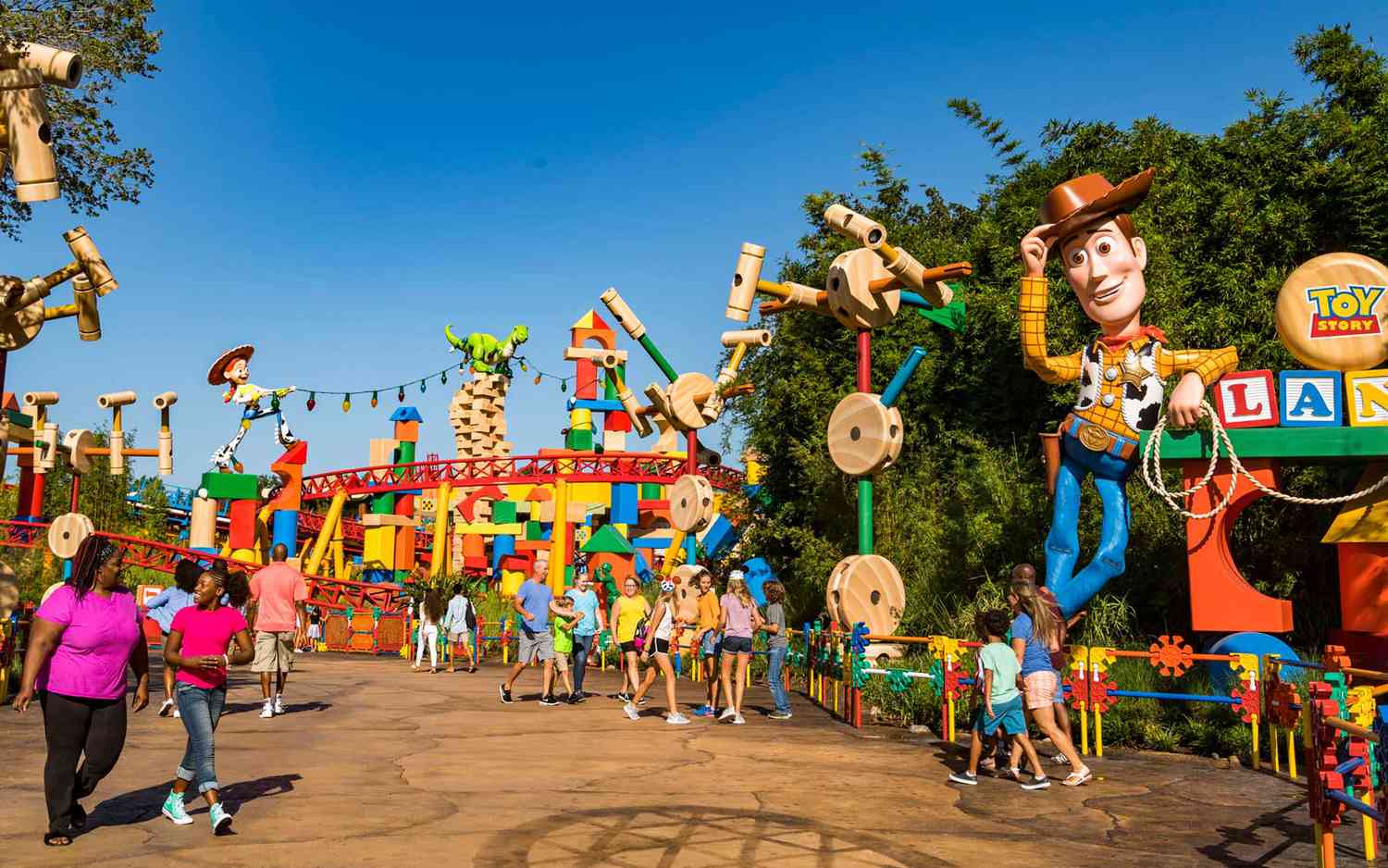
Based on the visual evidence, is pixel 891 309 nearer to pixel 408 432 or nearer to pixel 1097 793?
pixel 1097 793

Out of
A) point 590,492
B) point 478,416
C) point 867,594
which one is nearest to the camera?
point 867,594

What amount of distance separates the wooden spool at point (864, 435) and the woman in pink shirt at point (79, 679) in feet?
28.3

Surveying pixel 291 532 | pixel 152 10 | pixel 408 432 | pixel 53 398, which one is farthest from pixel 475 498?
pixel 152 10

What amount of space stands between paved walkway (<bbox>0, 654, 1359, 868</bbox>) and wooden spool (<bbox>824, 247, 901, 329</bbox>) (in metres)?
5.10

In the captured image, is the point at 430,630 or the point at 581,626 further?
the point at 430,630

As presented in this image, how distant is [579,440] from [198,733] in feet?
107

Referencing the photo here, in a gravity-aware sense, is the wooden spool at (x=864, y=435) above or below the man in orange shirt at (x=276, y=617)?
above

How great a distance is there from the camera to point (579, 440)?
3859cm

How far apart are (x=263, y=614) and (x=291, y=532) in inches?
812

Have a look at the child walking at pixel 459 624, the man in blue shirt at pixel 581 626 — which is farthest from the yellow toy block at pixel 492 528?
the man in blue shirt at pixel 581 626

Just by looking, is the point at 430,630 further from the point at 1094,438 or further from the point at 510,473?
the point at 510,473

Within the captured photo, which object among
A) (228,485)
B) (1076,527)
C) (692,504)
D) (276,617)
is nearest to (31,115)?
(276,617)

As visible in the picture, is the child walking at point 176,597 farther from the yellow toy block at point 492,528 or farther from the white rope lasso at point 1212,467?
the yellow toy block at point 492,528

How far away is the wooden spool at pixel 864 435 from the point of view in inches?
501
